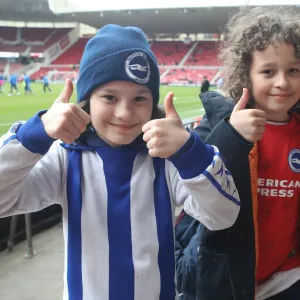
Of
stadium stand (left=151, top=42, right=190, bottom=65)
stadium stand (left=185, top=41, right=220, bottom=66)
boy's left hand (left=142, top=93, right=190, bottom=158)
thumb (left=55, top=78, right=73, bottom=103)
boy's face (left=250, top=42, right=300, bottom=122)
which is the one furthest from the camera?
stadium stand (left=151, top=42, right=190, bottom=65)

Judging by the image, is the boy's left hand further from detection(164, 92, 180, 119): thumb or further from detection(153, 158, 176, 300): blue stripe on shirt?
detection(153, 158, 176, 300): blue stripe on shirt

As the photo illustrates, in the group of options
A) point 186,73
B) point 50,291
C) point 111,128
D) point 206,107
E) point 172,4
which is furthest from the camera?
point 186,73

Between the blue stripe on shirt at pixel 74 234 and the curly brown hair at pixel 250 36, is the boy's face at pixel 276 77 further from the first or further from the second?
the blue stripe on shirt at pixel 74 234

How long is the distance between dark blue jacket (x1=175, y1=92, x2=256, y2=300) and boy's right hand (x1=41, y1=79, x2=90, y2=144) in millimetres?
387

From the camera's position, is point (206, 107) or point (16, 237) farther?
point (16, 237)

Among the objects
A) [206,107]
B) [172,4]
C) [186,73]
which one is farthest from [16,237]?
[186,73]

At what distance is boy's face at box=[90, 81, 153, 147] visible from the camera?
112 cm

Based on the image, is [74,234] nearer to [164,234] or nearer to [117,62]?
[164,234]

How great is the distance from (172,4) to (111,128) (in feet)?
85.0

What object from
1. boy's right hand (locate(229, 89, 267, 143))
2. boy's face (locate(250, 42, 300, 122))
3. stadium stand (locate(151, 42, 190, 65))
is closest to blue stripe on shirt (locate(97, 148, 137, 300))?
boy's right hand (locate(229, 89, 267, 143))

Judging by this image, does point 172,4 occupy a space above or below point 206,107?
above

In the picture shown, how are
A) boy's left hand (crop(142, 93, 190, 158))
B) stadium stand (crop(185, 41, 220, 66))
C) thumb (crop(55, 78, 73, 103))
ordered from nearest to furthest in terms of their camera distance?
boy's left hand (crop(142, 93, 190, 158)) < thumb (crop(55, 78, 73, 103)) < stadium stand (crop(185, 41, 220, 66))

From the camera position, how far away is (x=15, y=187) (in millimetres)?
1050

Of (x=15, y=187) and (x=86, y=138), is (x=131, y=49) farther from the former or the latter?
(x=15, y=187)
